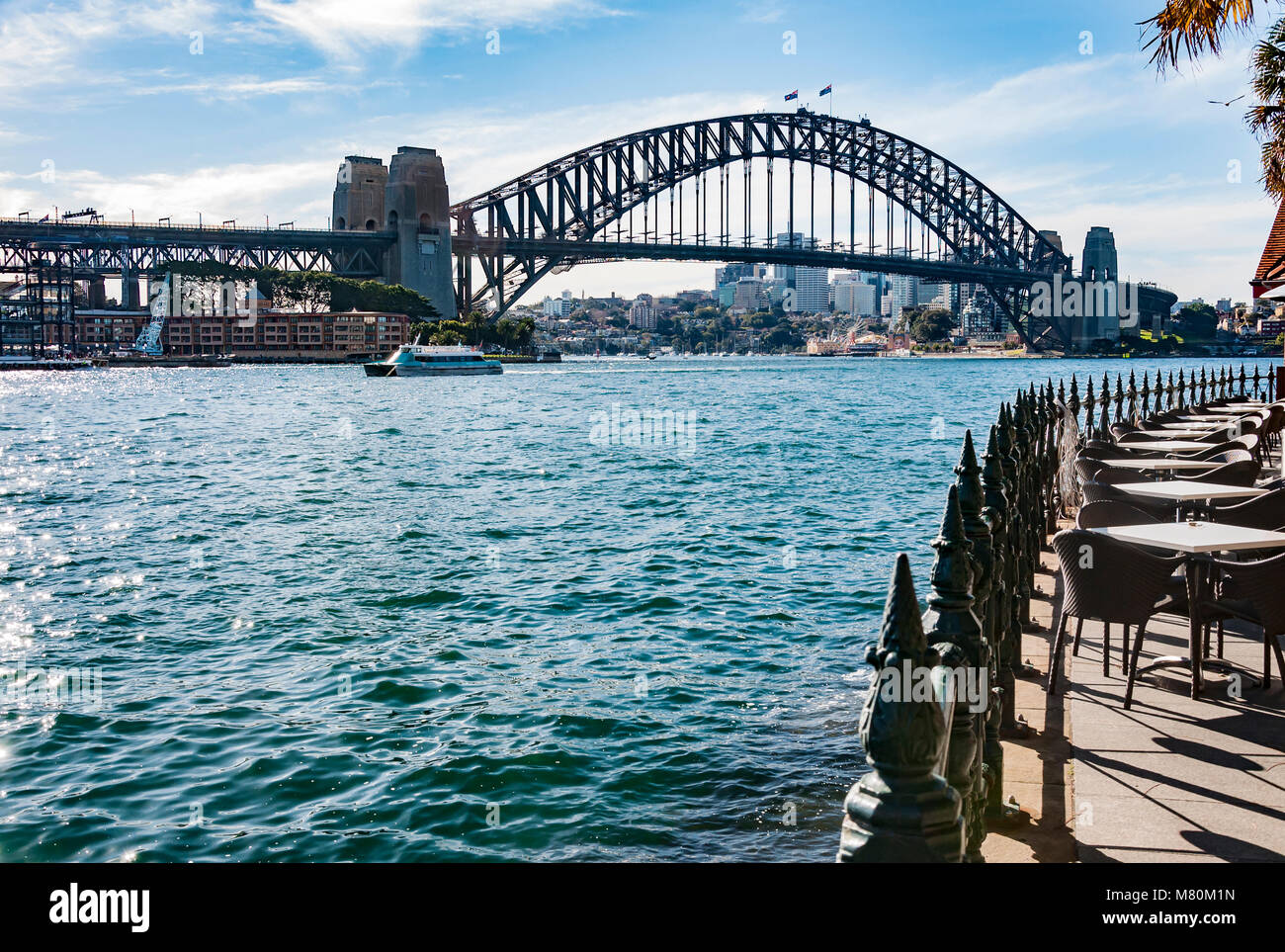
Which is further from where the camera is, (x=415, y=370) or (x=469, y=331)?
(x=469, y=331)

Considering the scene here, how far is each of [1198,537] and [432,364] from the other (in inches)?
3148

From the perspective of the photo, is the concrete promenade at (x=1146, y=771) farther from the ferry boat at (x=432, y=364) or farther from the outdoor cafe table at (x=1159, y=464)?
the ferry boat at (x=432, y=364)

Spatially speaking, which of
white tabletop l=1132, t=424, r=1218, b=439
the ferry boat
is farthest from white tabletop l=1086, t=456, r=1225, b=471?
the ferry boat

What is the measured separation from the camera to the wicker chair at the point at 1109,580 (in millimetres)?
5164

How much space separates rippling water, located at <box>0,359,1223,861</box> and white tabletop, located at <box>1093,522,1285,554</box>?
1.91m

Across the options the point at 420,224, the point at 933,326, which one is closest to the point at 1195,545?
the point at 420,224

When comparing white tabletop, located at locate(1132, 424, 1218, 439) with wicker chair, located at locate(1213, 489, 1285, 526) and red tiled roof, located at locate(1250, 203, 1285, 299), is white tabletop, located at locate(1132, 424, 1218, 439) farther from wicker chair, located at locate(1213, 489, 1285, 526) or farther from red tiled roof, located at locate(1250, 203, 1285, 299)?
wicker chair, located at locate(1213, 489, 1285, 526)

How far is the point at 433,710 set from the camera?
277 inches

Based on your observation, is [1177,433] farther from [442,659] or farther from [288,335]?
[288,335]

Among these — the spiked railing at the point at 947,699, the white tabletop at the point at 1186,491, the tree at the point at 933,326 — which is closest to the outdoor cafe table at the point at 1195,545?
the spiked railing at the point at 947,699

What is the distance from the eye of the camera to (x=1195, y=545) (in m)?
5.23

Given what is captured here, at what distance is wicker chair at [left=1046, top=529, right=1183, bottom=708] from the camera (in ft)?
16.9
